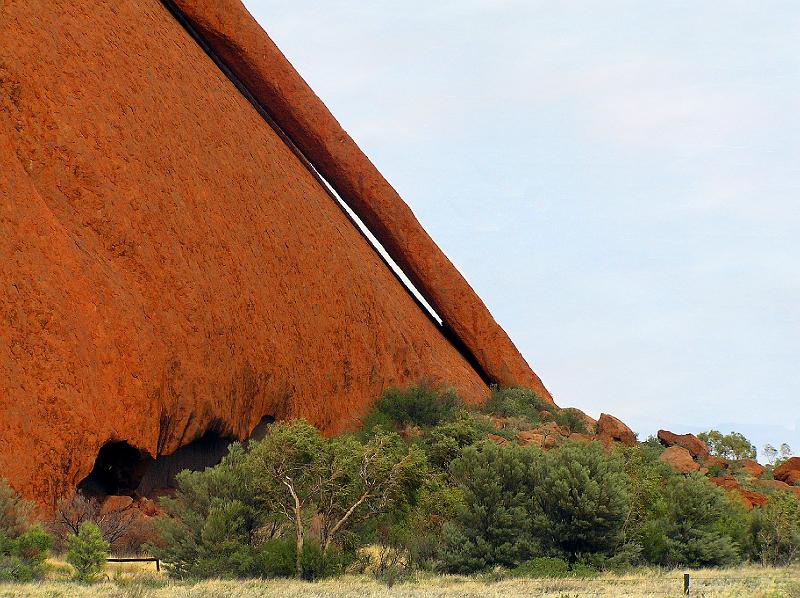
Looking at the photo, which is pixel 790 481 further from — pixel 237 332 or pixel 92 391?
pixel 92 391

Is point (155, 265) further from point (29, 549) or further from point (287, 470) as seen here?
point (29, 549)

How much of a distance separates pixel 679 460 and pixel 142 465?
71.8 feet

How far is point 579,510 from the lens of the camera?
21812 mm

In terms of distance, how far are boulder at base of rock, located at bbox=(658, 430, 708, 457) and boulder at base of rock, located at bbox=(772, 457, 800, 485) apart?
11.0 ft

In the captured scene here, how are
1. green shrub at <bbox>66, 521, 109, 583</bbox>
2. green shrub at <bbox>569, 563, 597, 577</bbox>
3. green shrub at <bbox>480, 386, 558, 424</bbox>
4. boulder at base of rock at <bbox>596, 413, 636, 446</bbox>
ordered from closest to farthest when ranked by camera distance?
1. green shrub at <bbox>66, 521, 109, 583</bbox>
2. green shrub at <bbox>569, 563, 597, 577</bbox>
3. boulder at base of rock at <bbox>596, 413, 636, 446</bbox>
4. green shrub at <bbox>480, 386, 558, 424</bbox>

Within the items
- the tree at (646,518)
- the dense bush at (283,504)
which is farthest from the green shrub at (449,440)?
the dense bush at (283,504)

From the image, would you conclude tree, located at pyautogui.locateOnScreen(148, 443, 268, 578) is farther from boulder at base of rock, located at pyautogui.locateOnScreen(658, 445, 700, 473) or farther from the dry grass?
boulder at base of rock, located at pyautogui.locateOnScreen(658, 445, 700, 473)

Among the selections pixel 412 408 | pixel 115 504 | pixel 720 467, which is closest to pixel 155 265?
pixel 115 504

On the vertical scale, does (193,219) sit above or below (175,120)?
below

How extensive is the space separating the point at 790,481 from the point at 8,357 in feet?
121

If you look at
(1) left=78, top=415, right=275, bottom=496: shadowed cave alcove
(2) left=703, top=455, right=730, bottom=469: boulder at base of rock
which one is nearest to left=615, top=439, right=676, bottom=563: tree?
(1) left=78, top=415, right=275, bottom=496: shadowed cave alcove

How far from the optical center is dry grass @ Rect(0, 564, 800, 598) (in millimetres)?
16656

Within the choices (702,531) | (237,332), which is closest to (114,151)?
(237,332)

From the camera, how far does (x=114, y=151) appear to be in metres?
28.7
